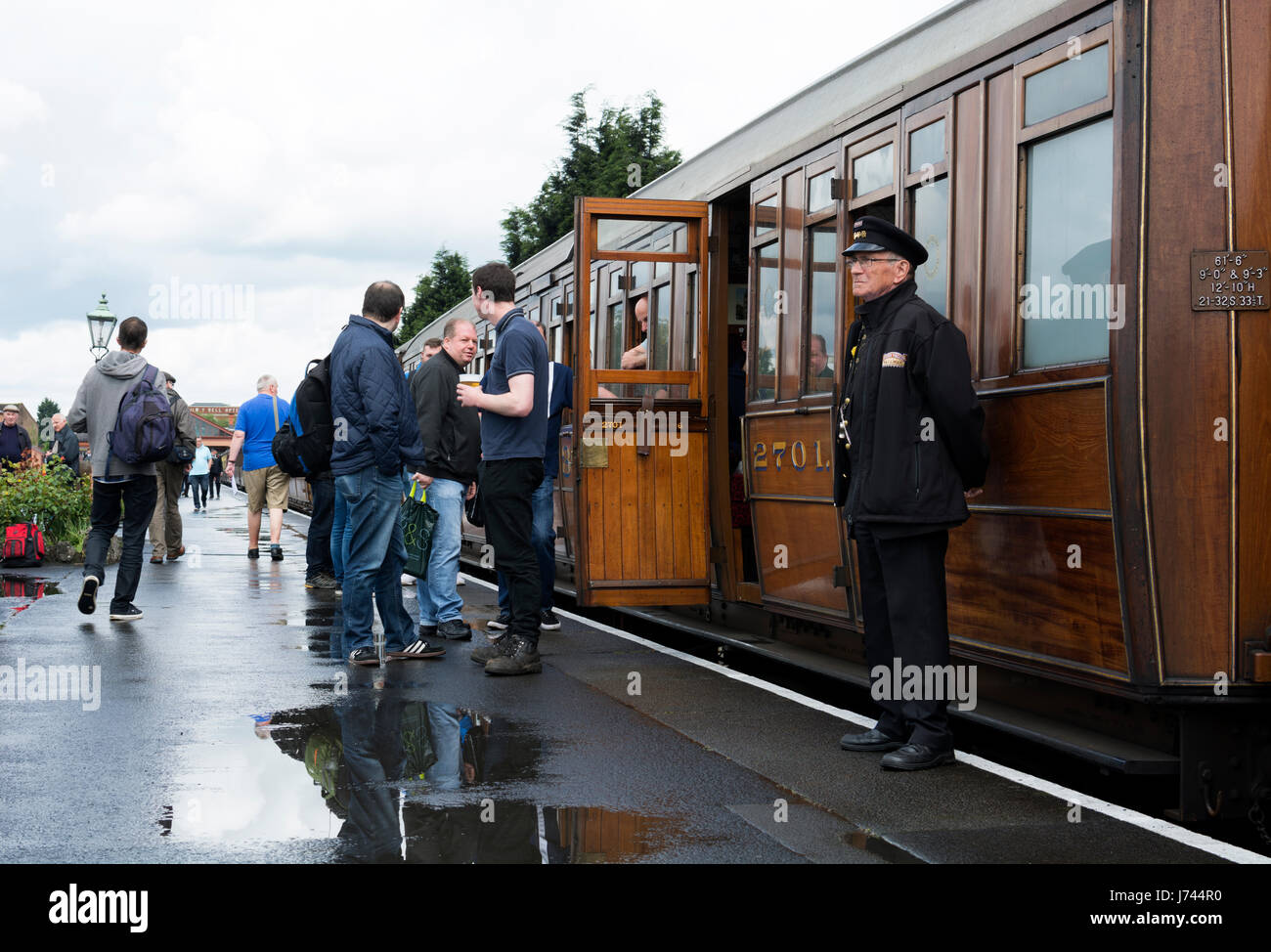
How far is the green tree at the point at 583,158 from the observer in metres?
54.8

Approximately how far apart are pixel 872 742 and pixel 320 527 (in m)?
8.01

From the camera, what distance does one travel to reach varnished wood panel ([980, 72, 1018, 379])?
5.88m

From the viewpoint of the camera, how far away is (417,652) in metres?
8.76

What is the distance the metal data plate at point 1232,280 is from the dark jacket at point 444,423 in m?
5.50

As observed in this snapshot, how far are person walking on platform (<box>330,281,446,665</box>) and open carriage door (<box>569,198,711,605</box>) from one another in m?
1.19

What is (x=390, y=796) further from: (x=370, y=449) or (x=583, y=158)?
(x=583, y=158)

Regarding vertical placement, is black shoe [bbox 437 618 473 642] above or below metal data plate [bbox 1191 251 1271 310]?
below

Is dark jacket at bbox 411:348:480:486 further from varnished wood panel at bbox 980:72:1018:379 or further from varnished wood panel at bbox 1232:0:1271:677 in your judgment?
varnished wood panel at bbox 1232:0:1271:677

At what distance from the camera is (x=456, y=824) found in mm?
4820

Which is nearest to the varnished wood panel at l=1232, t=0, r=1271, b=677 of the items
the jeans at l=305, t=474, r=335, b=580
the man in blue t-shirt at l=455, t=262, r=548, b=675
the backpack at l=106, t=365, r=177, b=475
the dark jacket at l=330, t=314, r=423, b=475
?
the man in blue t-shirt at l=455, t=262, r=548, b=675

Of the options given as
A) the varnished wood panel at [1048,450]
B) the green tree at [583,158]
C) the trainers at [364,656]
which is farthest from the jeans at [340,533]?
the green tree at [583,158]

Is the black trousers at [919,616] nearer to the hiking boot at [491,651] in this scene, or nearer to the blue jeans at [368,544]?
the hiking boot at [491,651]

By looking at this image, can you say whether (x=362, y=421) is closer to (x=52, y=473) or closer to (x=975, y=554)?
(x=975, y=554)
